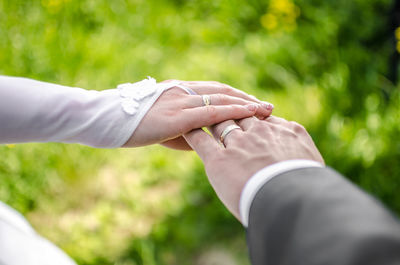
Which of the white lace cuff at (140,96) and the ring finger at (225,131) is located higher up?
the white lace cuff at (140,96)

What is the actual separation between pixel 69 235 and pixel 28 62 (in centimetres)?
144

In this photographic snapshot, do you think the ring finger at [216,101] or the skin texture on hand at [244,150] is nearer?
the skin texture on hand at [244,150]

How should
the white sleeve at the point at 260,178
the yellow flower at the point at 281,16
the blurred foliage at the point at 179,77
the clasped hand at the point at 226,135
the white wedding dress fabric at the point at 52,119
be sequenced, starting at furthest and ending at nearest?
the yellow flower at the point at 281,16 < the blurred foliage at the point at 179,77 < the white wedding dress fabric at the point at 52,119 < the clasped hand at the point at 226,135 < the white sleeve at the point at 260,178

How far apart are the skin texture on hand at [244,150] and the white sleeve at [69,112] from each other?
228 millimetres

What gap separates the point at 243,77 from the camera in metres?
3.00

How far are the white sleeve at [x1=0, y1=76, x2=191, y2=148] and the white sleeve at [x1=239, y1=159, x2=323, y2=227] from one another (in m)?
0.52

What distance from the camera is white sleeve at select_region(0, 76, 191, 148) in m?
1.16

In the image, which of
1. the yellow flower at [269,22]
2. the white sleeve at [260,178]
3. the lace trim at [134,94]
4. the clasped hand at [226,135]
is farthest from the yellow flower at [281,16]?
the white sleeve at [260,178]

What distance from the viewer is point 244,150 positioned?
1.04m

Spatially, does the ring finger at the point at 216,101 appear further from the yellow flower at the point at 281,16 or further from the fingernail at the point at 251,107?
the yellow flower at the point at 281,16

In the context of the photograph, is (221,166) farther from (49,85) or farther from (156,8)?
(156,8)

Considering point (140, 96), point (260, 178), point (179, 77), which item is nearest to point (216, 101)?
point (140, 96)

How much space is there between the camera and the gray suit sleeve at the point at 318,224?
0.62 metres

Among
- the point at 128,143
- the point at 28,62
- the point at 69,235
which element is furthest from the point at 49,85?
the point at 28,62
